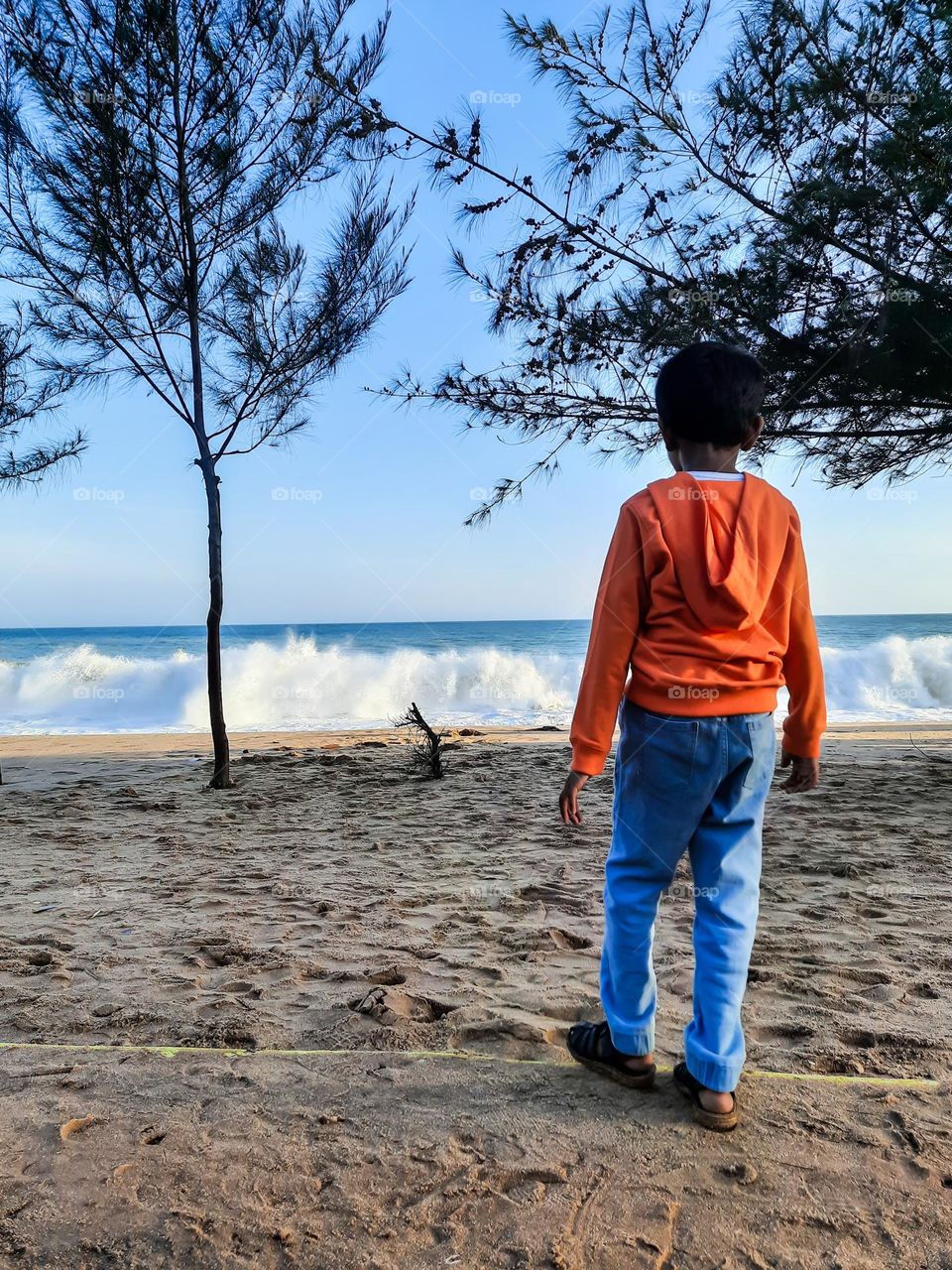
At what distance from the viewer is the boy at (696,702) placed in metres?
1.97

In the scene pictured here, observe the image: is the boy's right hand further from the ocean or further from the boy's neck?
the ocean

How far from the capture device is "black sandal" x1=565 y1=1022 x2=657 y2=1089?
208 centimetres

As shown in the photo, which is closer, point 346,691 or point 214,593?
point 214,593

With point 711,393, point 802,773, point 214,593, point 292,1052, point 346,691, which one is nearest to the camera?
point 711,393

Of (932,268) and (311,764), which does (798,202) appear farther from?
(311,764)

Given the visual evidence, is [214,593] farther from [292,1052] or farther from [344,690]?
[344,690]

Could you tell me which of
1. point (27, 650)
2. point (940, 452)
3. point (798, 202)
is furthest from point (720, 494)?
point (27, 650)

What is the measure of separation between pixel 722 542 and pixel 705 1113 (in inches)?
50.2

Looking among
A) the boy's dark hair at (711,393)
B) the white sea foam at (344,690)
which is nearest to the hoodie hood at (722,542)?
the boy's dark hair at (711,393)

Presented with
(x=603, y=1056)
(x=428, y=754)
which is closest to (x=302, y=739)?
(x=428, y=754)

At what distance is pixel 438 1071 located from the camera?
2197 millimetres

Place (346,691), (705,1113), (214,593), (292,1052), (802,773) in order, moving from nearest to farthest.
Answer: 1. (705,1113)
2. (802,773)
3. (292,1052)
4. (214,593)
5. (346,691)

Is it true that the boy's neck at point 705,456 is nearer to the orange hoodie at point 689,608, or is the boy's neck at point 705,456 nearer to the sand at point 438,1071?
the orange hoodie at point 689,608

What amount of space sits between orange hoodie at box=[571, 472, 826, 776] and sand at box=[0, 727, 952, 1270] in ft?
2.75
